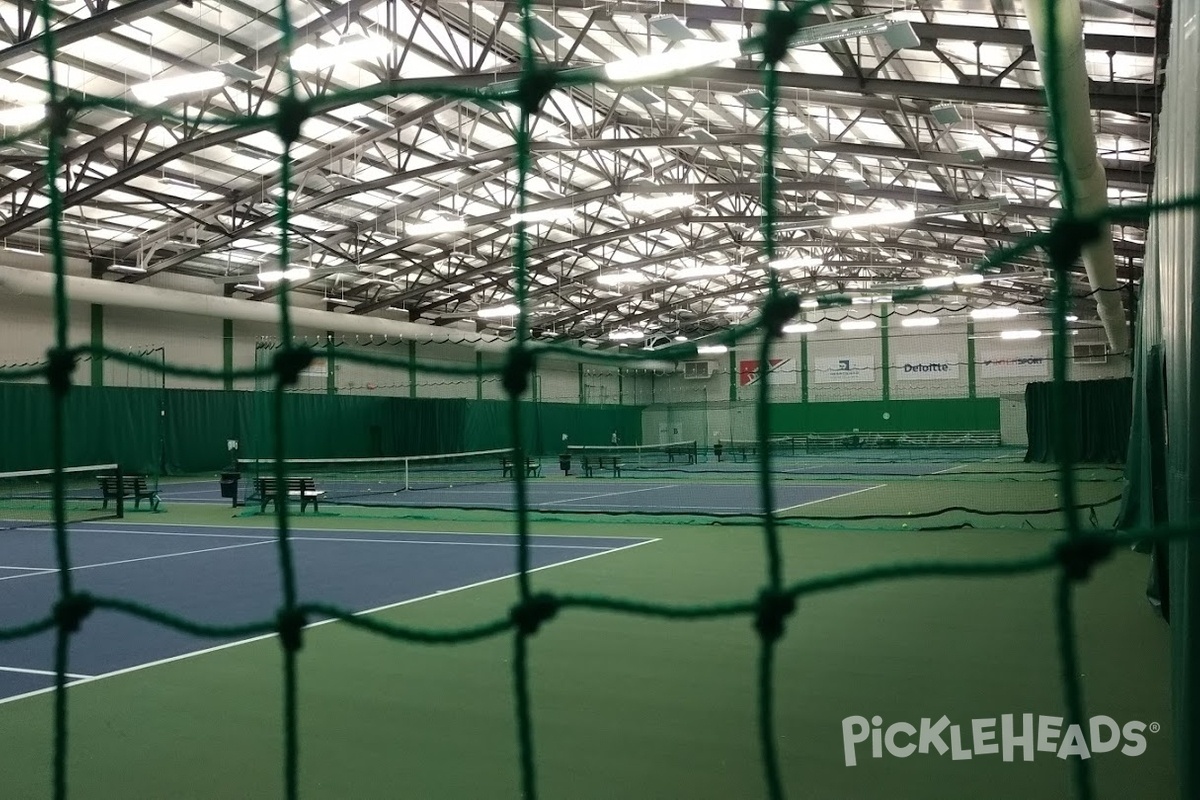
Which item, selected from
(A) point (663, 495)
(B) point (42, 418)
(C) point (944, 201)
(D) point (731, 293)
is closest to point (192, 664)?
(A) point (663, 495)

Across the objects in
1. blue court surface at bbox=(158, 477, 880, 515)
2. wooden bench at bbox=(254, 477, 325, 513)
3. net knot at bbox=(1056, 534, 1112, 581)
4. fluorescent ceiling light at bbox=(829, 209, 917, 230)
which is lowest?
blue court surface at bbox=(158, 477, 880, 515)

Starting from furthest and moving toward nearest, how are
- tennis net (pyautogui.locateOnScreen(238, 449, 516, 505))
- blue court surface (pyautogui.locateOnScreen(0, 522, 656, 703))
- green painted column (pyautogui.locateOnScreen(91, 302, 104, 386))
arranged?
1. green painted column (pyautogui.locateOnScreen(91, 302, 104, 386))
2. tennis net (pyautogui.locateOnScreen(238, 449, 516, 505))
3. blue court surface (pyautogui.locateOnScreen(0, 522, 656, 703))

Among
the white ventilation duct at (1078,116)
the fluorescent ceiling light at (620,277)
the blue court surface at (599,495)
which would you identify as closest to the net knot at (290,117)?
the white ventilation duct at (1078,116)

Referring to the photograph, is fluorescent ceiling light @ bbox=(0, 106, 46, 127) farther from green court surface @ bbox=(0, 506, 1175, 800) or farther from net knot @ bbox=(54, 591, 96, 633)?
net knot @ bbox=(54, 591, 96, 633)

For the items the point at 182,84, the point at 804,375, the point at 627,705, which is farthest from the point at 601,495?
the point at 804,375

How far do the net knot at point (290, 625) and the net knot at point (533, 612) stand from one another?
431 millimetres

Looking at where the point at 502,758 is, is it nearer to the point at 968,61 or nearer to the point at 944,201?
the point at 968,61

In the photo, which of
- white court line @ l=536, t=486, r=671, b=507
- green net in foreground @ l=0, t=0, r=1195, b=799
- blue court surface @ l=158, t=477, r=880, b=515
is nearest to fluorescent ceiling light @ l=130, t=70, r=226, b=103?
blue court surface @ l=158, t=477, r=880, b=515

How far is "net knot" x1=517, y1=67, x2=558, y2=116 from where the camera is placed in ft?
5.86

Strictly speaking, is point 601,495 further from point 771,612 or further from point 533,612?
point 771,612

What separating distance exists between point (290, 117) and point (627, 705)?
2.10 metres

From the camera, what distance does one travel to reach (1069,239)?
134cm

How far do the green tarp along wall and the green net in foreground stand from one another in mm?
10637

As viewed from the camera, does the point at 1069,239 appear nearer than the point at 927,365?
Yes
